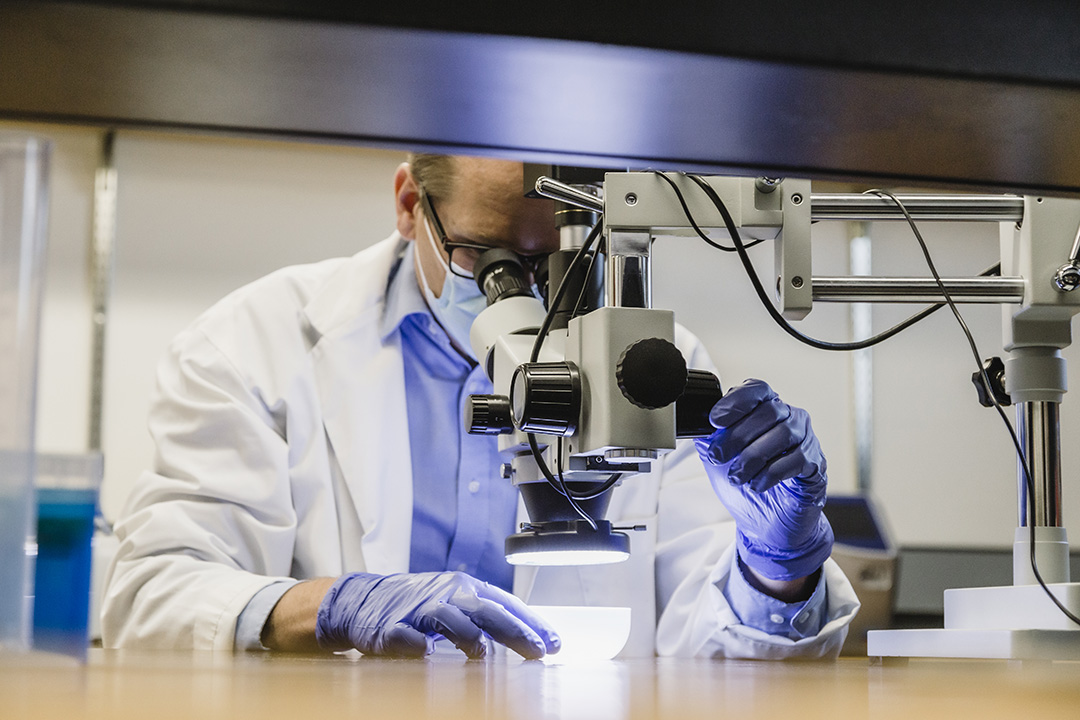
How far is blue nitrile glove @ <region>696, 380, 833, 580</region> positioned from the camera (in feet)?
2.93

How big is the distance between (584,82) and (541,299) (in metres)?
0.69

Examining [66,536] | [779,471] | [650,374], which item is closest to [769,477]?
[779,471]

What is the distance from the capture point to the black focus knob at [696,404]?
74 centimetres

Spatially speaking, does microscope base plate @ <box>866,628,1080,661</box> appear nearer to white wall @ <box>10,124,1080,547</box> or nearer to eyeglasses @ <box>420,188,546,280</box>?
eyeglasses @ <box>420,188,546,280</box>

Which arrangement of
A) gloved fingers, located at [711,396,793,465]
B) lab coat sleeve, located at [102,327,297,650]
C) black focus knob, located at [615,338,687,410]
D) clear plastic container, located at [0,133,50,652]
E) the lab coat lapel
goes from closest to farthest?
clear plastic container, located at [0,133,50,652], black focus knob, located at [615,338,687,410], gloved fingers, located at [711,396,793,465], lab coat sleeve, located at [102,327,297,650], the lab coat lapel

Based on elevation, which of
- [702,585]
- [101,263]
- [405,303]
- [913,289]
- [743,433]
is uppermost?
[101,263]

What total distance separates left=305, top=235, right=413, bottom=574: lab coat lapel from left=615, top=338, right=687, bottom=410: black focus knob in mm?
864

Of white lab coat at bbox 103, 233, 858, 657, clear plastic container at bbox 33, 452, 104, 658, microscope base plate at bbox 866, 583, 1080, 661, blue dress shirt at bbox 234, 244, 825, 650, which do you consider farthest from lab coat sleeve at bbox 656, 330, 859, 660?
clear plastic container at bbox 33, 452, 104, 658

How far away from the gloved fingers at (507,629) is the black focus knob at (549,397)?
0.72 feet

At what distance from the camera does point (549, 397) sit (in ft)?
2.25

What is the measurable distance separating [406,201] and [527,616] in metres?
0.80

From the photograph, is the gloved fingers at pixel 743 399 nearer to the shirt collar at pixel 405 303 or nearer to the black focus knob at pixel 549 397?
the black focus knob at pixel 549 397

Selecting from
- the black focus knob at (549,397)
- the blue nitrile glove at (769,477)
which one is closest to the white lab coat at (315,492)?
the blue nitrile glove at (769,477)

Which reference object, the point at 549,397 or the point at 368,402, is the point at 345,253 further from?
the point at 549,397
